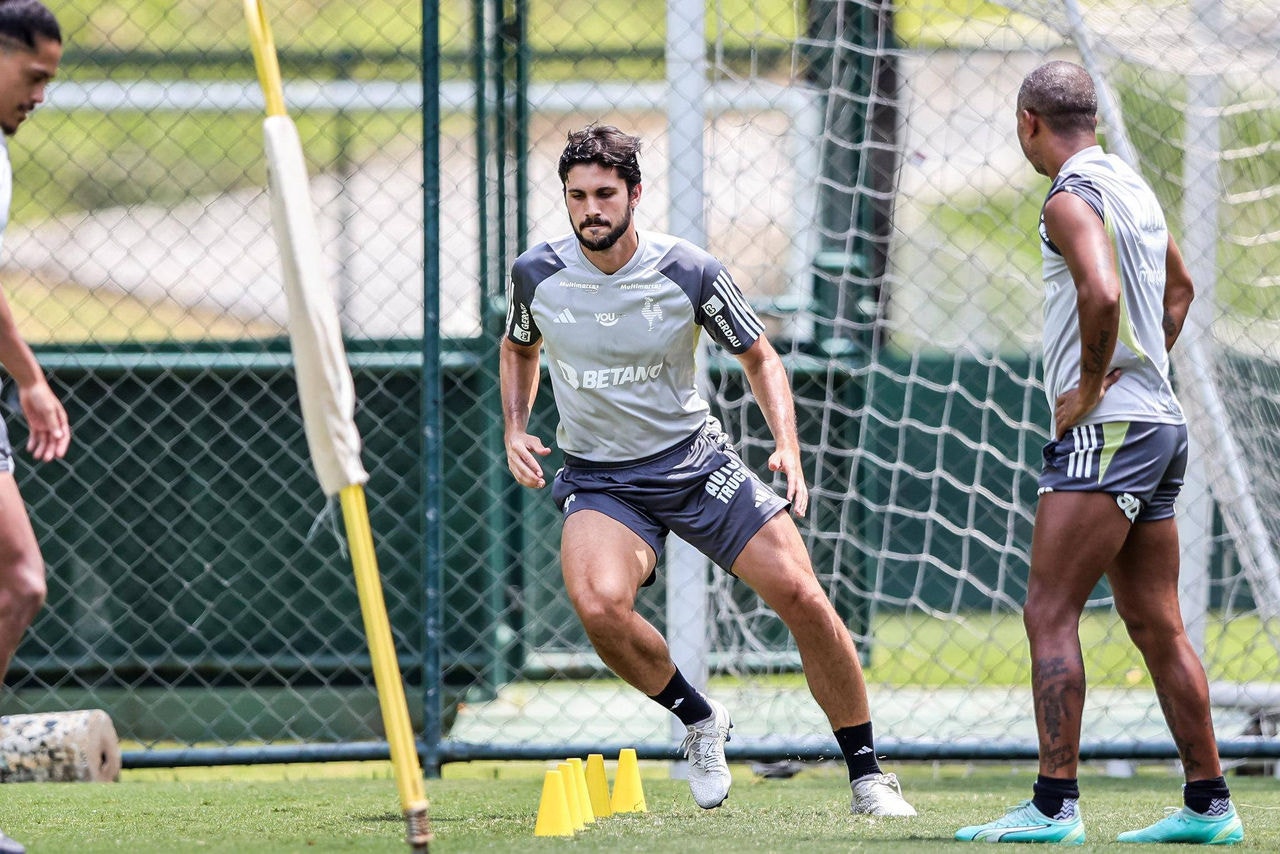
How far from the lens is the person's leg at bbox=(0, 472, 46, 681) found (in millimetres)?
3635

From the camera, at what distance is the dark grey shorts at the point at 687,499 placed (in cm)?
469

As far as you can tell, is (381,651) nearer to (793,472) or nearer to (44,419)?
(44,419)

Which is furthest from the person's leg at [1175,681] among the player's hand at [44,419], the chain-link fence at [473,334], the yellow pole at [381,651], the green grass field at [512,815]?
the player's hand at [44,419]

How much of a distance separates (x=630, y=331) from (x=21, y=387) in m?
1.81

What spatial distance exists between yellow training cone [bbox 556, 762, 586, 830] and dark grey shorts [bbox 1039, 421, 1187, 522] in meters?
1.50

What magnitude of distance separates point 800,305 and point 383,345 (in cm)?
196

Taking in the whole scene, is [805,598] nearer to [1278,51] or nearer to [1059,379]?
[1059,379]

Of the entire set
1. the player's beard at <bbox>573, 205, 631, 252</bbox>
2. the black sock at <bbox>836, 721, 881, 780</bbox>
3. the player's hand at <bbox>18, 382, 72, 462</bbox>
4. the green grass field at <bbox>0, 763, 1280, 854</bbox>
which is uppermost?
the player's beard at <bbox>573, 205, 631, 252</bbox>

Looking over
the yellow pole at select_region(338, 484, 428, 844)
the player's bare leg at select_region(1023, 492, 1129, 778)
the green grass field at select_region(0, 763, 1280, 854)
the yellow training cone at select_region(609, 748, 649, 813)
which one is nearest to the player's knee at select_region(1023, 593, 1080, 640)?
the player's bare leg at select_region(1023, 492, 1129, 778)

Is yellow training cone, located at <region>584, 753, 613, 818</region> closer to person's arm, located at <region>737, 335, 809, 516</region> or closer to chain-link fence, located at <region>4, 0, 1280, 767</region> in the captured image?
person's arm, located at <region>737, 335, 809, 516</region>

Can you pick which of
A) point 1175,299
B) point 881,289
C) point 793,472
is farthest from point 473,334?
point 1175,299

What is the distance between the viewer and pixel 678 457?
477cm

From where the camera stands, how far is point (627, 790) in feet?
15.7

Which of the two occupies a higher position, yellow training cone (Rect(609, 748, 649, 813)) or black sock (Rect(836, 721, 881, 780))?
black sock (Rect(836, 721, 881, 780))
